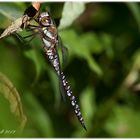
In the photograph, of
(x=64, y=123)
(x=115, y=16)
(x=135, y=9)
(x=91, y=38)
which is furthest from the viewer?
(x=115, y=16)

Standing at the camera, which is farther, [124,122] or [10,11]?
[124,122]

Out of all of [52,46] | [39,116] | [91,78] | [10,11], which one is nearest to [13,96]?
[52,46]

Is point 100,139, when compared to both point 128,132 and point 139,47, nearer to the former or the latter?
point 128,132

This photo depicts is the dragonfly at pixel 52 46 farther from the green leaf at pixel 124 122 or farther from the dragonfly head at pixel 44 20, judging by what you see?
the green leaf at pixel 124 122

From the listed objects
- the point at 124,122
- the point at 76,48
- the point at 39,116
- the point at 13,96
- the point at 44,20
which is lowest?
the point at 124,122

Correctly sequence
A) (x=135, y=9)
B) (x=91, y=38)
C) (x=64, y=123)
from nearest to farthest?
(x=135, y=9)
(x=91, y=38)
(x=64, y=123)

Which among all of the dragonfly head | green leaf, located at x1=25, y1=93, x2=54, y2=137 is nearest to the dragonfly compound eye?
the dragonfly head

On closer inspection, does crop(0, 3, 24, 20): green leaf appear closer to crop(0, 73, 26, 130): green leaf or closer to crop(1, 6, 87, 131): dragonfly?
crop(1, 6, 87, 131): dragonfly

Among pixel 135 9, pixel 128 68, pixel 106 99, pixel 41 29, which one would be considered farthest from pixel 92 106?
pixel 41 29

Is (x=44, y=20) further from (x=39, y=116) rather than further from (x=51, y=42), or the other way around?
(x=39, y=116)
